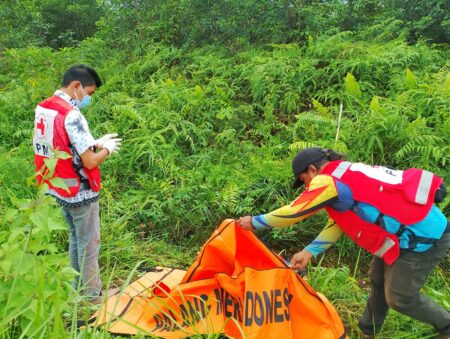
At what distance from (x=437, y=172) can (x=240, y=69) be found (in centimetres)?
340

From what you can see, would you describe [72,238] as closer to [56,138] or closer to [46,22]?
[56,138]

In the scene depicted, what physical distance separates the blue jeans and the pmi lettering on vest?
44 centimetres

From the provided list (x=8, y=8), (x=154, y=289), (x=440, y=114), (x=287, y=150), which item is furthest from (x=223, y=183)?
(x=8, y=8)

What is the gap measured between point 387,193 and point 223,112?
3612 mm

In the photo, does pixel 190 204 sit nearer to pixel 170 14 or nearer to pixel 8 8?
pixel 170 14

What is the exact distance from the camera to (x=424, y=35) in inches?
270

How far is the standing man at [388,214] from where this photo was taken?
2.46 meters

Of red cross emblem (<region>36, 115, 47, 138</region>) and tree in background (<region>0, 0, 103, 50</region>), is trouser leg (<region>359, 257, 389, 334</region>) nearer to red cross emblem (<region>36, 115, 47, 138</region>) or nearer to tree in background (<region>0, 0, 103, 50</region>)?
red cross emblem (<region>36, 115, 47, 138</region>)

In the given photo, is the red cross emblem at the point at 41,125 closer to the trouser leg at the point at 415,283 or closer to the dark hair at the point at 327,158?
the dark hair at the point at 327,158

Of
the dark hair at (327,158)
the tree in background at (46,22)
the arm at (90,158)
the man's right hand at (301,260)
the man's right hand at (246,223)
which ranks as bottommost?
the man's right hand at (301,260)

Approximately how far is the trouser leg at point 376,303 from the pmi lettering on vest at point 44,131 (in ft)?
7.47

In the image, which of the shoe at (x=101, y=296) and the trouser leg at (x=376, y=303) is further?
the shoe at (x=101, y=296)

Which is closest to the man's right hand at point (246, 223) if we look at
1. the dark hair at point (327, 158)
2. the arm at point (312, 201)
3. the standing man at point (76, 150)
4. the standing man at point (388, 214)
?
the standing man at point (388, 214)

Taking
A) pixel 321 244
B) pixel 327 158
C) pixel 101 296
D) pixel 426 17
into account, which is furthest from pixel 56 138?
pixel 426 17
